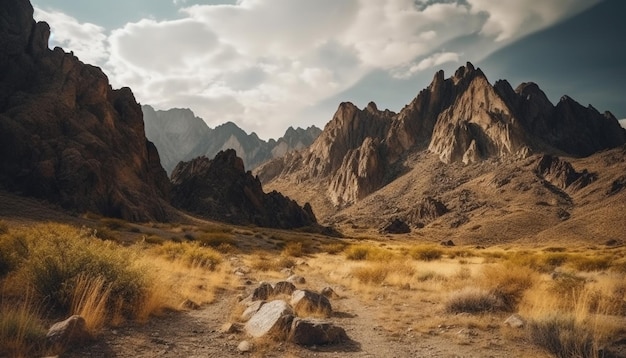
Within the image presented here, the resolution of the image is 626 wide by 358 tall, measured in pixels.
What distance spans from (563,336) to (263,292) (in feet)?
24.8

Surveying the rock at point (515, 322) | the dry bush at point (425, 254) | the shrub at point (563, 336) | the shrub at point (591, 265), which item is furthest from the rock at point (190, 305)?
the dry bush at point (425, 254)

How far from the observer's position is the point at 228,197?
8488 centimetres

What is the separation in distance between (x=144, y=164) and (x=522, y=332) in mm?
61773

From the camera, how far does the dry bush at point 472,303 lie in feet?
34.6

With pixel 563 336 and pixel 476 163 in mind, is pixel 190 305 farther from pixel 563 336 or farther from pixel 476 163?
pixel 476 163

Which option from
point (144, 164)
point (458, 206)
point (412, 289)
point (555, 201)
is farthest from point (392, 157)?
point (412, 289)

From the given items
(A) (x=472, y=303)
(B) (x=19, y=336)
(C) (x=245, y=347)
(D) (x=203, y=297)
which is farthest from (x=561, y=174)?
(B) (x=19, y=336)

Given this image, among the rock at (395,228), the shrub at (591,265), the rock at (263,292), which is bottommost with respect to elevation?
the rock at (395,228)

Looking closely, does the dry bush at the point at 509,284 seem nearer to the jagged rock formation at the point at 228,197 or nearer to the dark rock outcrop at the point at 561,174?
the jagged rock formation at the point at 228,197

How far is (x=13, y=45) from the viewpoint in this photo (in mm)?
50750

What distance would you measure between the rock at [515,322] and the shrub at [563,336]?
682 mm

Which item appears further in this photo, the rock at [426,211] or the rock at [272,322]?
the rock at [426,211]

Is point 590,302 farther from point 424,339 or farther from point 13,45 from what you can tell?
point 13,45

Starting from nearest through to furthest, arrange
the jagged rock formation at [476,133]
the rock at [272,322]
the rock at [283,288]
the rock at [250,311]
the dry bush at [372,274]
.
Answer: the rock at [272,322], the rock at [250,311], the rock at [283,288], the dry bush at [372,274], the jagged rock formation at [476,133]
